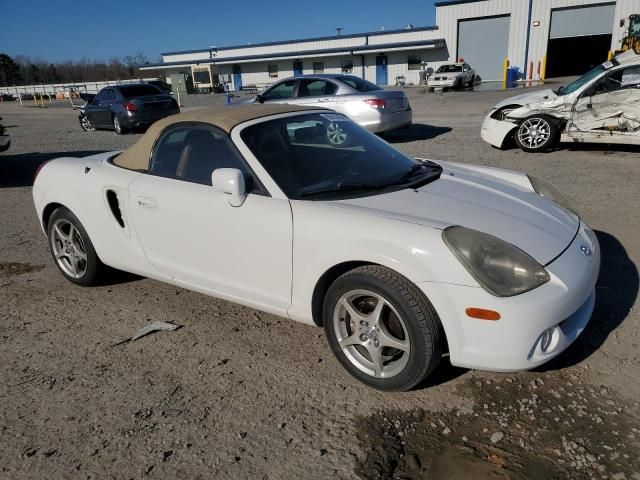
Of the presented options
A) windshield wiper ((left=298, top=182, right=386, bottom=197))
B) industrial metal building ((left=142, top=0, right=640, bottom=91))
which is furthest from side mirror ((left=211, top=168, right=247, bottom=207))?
industrial metal building ((left=142, top=0, right=640, bottom=91))

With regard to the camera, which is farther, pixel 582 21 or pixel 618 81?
pixel 582 21

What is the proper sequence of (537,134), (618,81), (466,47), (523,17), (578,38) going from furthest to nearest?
(466,47), (578,38), (523,17), (537,134), (618,81)

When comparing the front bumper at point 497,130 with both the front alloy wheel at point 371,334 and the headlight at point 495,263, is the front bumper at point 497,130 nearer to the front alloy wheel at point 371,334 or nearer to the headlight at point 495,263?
the headlight at point 495,263

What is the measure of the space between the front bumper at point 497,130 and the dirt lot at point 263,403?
18.7 ft

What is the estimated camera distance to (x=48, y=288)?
431 cm

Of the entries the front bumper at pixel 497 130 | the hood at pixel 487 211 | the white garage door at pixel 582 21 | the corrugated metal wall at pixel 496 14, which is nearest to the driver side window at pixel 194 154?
the hood at pixel 487 211

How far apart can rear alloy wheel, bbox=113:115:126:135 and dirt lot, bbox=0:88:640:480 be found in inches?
515

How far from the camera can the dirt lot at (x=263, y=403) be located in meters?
2.27

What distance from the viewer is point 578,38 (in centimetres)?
3850

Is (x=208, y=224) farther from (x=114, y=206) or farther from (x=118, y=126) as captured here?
(x=118, y=126)

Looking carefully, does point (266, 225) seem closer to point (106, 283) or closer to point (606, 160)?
point (106, 283)

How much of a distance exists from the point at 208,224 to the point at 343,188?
871 mm

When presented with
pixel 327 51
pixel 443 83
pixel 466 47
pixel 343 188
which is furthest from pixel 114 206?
pixel 327 51

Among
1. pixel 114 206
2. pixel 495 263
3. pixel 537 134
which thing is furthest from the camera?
pixel 537 134
